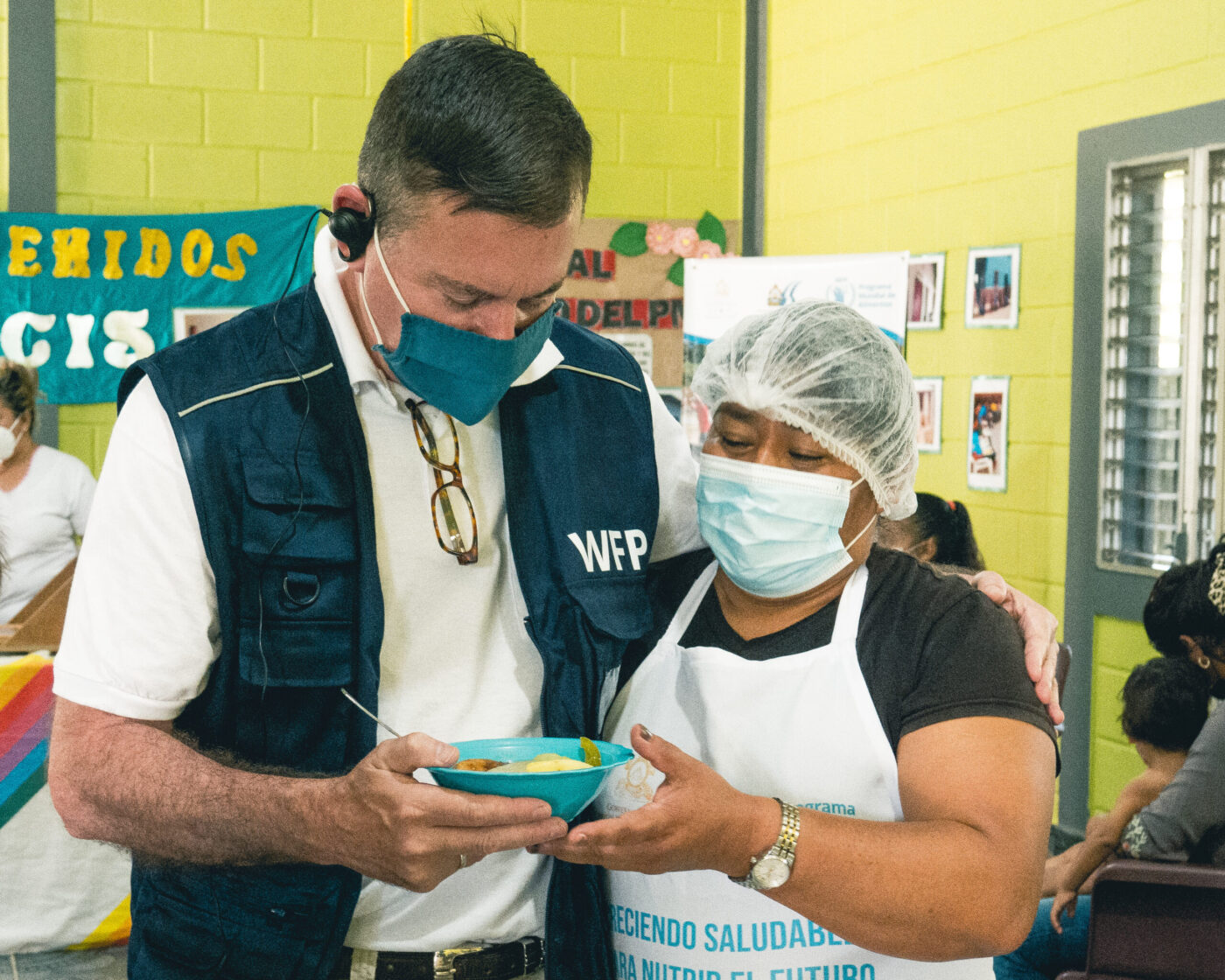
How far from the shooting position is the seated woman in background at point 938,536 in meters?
3.21

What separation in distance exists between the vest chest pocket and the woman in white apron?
0.34 m

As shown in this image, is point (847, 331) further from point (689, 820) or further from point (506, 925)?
point (506, 925)

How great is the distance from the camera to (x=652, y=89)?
5.60 metres

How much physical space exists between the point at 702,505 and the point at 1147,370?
2717mm

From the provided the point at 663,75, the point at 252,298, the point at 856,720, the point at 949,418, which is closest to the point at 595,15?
the point at 663,75

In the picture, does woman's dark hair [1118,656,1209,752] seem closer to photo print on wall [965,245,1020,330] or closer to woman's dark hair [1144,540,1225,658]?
woman's dark hair [1144,540,1225,658]

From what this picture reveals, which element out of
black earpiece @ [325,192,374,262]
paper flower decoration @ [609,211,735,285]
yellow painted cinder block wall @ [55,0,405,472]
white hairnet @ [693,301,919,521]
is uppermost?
yellow painted cinder block wall @ [55,0,405,472]

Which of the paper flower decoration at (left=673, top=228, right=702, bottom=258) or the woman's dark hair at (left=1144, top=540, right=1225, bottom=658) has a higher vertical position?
the paper flower decoration at (left=673, top=228, right=702, bottom=258)

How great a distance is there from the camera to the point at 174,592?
46.3 inches

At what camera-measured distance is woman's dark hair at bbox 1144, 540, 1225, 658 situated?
255 centimetres

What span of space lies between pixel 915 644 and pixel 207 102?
184 inches

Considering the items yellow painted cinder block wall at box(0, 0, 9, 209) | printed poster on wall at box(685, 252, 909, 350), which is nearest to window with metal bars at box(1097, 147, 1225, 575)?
printed poster on wall at box(685, 252, 909, 350)

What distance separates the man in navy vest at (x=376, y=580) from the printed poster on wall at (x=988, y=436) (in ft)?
10.1

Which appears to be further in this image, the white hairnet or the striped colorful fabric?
the striped colorful fabric
